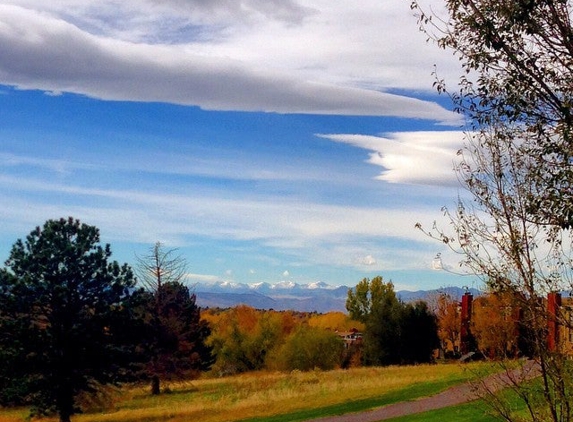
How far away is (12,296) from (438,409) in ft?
66.0

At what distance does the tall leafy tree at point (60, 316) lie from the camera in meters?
31.9

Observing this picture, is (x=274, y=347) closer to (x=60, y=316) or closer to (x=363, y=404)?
(x=60, y=316)

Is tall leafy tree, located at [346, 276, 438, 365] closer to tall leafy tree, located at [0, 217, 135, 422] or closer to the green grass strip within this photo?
the green grass strip

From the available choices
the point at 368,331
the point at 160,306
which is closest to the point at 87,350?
the point at 160,306

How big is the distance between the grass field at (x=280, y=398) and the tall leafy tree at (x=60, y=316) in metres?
2.76

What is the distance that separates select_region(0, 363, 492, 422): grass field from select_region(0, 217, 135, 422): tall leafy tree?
2757 millimetres

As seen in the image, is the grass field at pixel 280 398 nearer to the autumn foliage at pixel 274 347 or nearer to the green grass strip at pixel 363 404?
the green grass strip at pixel 363 404

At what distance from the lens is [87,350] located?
33.3 meters

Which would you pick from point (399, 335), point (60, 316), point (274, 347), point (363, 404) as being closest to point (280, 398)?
point (363, 404)

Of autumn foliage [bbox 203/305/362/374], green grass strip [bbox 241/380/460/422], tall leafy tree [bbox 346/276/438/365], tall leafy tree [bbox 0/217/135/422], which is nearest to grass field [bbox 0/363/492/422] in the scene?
green grass strip [bbox 241/380/460/422]

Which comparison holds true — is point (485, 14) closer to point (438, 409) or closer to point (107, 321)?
point (438, 409)

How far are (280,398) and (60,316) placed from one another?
11.5 metres

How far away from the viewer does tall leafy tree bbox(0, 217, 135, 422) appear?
31859mm

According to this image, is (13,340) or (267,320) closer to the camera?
(13,340)
